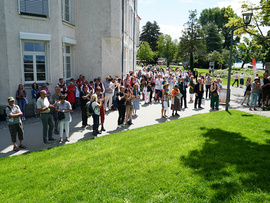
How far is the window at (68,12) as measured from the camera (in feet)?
50.1

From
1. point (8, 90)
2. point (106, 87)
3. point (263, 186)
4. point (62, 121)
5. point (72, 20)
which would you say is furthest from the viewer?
point (72, 20)

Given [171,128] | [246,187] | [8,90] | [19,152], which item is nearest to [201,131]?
[171,128]

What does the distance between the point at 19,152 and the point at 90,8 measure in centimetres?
1191

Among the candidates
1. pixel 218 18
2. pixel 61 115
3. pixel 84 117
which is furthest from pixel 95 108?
pixel 218 18

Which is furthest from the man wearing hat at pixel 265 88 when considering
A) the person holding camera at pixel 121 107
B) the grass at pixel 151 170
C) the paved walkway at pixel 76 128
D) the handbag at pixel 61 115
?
the handbag at pixel 61 115

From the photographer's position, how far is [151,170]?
578 cm

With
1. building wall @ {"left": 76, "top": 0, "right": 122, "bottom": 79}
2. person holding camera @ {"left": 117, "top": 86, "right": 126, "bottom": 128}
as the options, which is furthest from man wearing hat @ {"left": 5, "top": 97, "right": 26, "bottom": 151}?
building wall @ {"left": 76, "top": 0, "right": 122, "bottom": 79}

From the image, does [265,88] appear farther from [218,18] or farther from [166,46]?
[218,18]

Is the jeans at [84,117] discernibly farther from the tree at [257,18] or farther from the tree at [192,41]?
the tree at [192,41]

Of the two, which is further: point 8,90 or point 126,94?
point 8,90

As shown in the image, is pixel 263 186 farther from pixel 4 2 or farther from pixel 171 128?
pixel 4 2

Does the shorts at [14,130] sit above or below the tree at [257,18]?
below

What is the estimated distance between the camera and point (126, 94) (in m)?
11.3

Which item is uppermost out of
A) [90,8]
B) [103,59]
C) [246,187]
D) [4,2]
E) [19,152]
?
[90,8]
